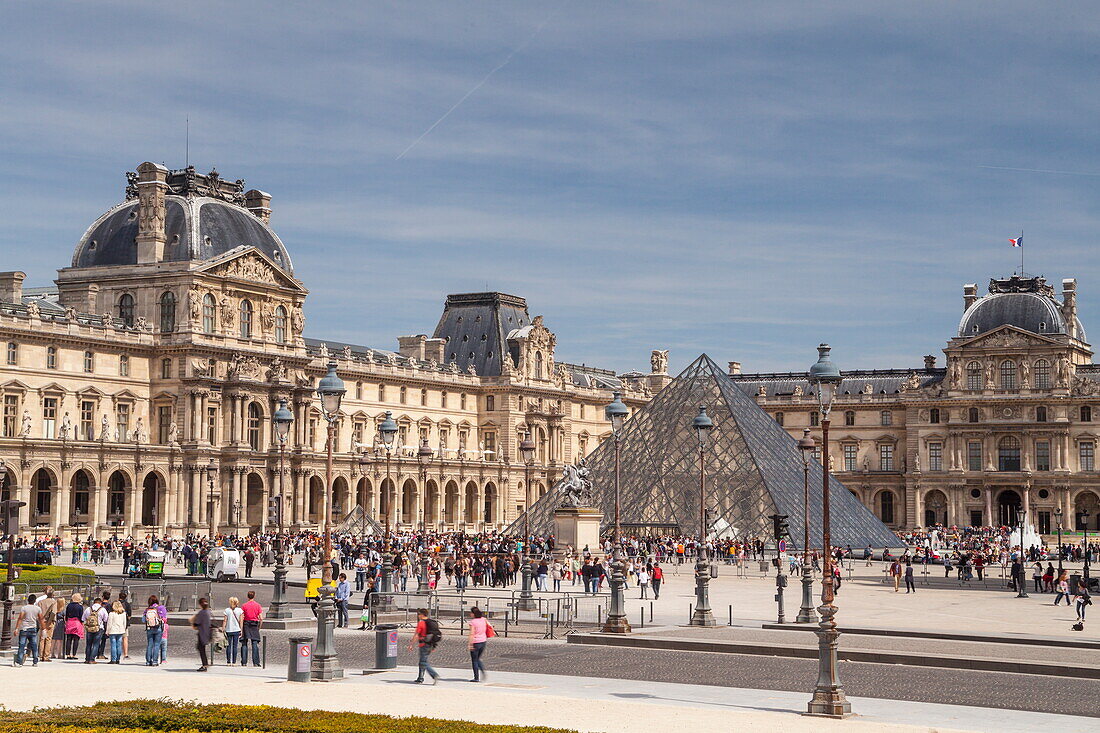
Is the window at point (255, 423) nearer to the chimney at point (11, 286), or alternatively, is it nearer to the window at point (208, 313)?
the window at point (208, 313)

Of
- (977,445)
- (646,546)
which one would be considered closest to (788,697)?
(646,546)

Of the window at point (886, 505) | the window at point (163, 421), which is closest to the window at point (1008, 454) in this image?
the window at point (886, 505)

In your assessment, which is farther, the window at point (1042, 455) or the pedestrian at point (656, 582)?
the window at point (1042, 455)

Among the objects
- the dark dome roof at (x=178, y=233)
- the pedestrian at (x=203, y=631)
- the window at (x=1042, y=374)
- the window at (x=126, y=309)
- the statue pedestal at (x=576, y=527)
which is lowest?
the pedestrian at (x=203, y=631)

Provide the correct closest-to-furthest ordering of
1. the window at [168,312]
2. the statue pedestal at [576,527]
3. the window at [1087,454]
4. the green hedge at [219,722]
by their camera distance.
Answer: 1. the green hedge at [219,722]
2. the statue pedestal at [576,527]
3. the window at [168,312]
4. the window at [1087,454]

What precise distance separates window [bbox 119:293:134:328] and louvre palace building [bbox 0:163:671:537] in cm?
9

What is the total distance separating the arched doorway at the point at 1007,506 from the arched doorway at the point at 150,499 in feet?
181

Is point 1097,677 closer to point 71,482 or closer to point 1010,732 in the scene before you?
point 1010,732

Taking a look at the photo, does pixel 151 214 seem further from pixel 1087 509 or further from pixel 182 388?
pixel 1087 509

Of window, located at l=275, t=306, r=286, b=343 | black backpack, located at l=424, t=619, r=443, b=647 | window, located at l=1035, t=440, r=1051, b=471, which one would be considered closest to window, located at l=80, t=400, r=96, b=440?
window, located at l=275, t=306, r=286, b=343

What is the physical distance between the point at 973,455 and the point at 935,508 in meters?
4.46

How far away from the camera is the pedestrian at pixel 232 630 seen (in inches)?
853

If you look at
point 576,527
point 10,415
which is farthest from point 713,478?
point 10,415

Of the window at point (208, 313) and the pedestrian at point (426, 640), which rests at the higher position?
the window at point (208, 313)
